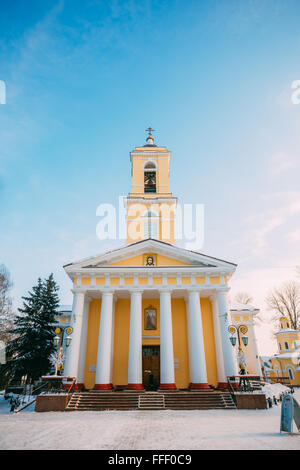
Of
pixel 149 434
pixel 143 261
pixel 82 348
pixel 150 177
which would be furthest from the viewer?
pixel 150 177

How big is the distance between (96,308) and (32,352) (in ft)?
19.1

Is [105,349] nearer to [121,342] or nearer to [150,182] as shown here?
[121,342]

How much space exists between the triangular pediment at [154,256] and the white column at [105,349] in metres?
2.30

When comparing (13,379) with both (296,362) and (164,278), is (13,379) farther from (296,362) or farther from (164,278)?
(296,362)

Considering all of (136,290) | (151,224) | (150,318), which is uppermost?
(151,224)

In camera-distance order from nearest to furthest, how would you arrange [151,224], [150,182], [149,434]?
[149,434]
[151,224]
[150,182]

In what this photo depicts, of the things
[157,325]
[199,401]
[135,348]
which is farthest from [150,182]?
[199,401]

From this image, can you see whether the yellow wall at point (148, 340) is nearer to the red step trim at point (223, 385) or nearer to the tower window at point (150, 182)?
the red step trim at point (223, 385)

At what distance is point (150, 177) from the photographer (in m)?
27.6

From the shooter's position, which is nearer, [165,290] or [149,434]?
[149,434]

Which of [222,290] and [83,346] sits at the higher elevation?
[222,290]

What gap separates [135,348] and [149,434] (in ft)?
27.5

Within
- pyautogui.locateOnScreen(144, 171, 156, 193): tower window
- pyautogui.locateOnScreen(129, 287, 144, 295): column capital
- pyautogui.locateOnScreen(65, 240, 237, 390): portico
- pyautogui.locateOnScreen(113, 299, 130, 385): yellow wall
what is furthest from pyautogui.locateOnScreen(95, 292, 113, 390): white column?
pyautogui.locateOnScreen(144, 171, 156, 193): tower window
